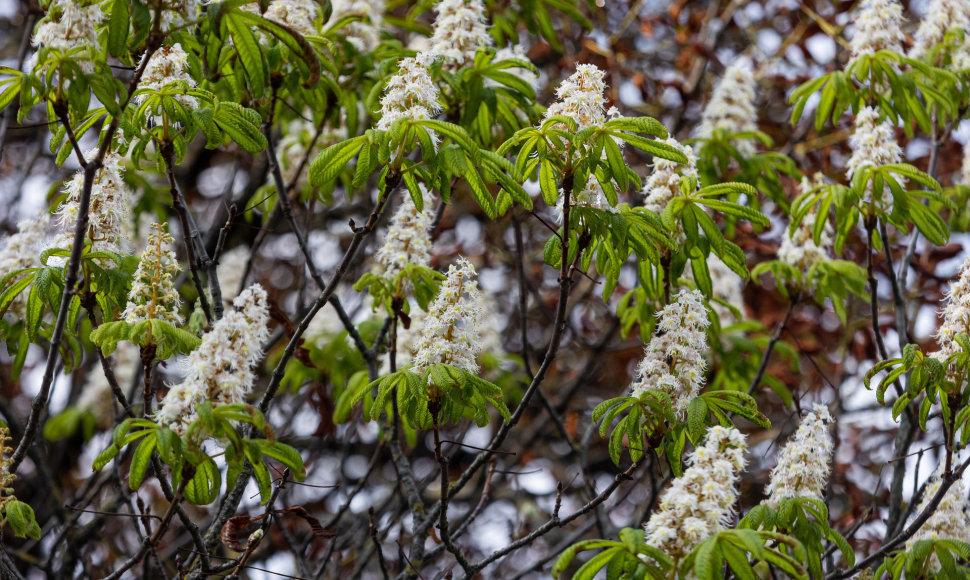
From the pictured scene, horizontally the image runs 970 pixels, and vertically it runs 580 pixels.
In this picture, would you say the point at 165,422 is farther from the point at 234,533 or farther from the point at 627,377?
the point at 627,377

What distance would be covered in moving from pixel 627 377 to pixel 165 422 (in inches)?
215

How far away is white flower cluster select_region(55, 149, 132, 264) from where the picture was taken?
3078 millimetres

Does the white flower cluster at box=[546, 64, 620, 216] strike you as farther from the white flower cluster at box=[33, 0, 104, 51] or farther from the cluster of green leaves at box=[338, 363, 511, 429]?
the white flower cluster at box=[33, 0, 104, 51]

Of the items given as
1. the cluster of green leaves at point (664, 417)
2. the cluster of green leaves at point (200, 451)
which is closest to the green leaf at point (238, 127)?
the cluster of green leaves at point (200, 451)

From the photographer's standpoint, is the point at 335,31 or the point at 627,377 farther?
the point at 627,377

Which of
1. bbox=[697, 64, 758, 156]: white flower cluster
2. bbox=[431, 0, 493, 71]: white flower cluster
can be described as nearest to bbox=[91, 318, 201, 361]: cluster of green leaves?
bbox=[431, 0, 493, 71]: white flower cluster

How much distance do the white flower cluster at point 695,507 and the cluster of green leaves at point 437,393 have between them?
0.69 meters

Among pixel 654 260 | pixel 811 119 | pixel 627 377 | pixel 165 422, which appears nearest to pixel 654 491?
pixel 654 260

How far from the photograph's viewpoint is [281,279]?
7750 mm

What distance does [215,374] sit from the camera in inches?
98.9

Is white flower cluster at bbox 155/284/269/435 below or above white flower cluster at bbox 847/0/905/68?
below

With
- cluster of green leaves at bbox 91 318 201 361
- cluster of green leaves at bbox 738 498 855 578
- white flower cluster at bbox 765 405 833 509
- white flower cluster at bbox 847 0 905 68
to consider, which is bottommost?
cluster of green leaves at bbox 91 318 201 361

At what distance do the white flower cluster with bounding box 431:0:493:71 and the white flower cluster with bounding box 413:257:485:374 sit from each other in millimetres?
1348

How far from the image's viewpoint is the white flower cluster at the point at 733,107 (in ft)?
16.1
